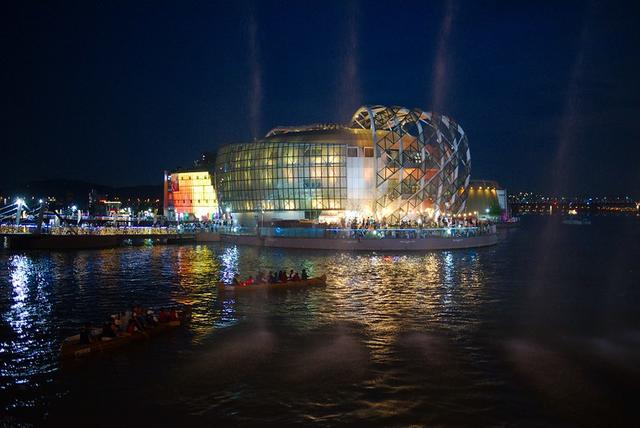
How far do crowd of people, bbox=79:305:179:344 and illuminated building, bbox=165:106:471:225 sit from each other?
65016 mm

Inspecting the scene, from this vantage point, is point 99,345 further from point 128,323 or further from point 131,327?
point 128,323

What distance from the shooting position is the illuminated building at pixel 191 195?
5605 inches

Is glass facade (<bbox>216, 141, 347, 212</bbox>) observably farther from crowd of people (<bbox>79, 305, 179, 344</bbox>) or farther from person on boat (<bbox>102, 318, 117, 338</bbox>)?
person on boat (<bbox>102, 318, 117, 338</bbox>)

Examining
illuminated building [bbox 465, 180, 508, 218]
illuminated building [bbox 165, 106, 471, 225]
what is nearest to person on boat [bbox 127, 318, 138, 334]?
illuminated building [bbox 165, 106, 471, 225]

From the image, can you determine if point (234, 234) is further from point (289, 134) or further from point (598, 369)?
point (598, 369)

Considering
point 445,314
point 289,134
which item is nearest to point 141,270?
point 445,314

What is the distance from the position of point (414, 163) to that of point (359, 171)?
1049 cm

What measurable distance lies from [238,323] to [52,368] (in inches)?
362

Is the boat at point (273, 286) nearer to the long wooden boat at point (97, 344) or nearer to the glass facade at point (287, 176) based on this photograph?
the long wooden boat at point (97, 344)

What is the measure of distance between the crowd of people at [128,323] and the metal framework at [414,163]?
219 ft

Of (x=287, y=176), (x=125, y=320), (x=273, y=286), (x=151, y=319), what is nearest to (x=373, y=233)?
(x=287, y=176)

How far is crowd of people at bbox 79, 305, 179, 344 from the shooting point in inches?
860

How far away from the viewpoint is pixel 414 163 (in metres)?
91.6

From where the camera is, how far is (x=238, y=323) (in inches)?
1075
